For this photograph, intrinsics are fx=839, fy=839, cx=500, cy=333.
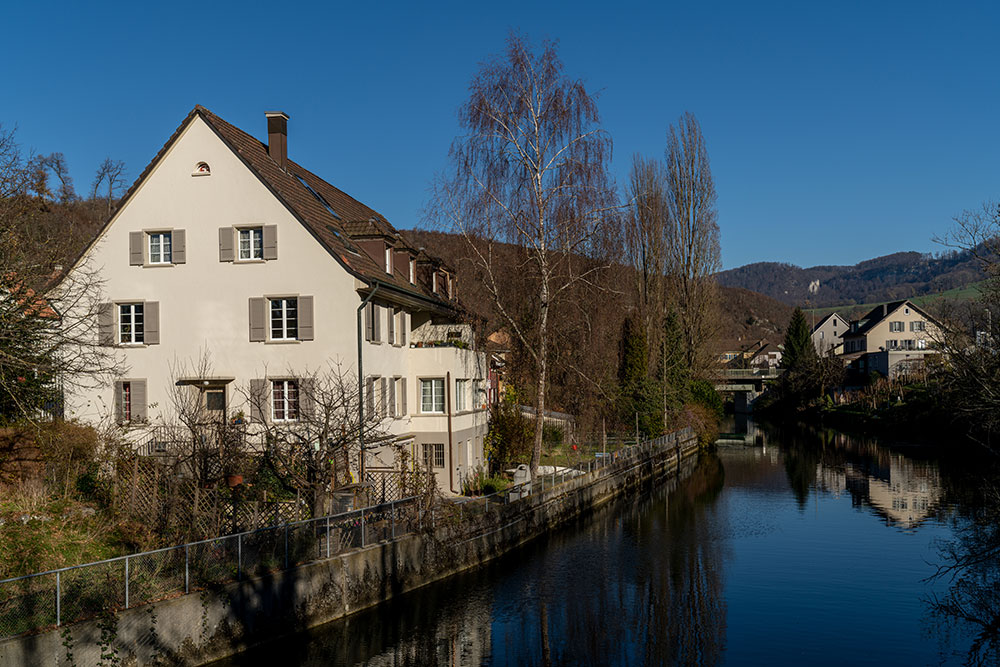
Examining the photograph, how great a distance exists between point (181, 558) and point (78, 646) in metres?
2.96

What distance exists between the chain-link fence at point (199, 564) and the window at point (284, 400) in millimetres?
6227

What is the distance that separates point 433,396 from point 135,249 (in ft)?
38.2

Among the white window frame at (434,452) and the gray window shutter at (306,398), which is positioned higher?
the gray window shutter at (306,398)

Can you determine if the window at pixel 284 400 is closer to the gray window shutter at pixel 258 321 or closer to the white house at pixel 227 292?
the white house at pixel 227 292

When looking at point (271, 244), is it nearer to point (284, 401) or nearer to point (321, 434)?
point (284, 401)

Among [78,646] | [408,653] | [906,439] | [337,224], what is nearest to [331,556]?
[408,653]

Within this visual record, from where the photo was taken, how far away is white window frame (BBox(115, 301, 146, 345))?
1138 inches

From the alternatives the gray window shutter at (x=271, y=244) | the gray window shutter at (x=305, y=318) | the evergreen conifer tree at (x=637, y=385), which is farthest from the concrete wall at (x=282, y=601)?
the evergreen conifer tree at (x=637, y=385)

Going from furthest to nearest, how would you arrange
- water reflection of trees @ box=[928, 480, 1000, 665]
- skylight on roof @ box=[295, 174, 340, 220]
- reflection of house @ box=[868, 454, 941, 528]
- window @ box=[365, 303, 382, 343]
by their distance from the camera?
reflection of house @ box=[868, 454, 941, 528]
skylight on roof @ box=[295, 174, 340, 220]
window @ box=[365, 303, 382, 343]
water reflection of trees @ box=[928, 480, 1000, 665]

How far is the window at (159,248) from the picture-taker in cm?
2892

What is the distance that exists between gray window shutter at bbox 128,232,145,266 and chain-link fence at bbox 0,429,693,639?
521 inches

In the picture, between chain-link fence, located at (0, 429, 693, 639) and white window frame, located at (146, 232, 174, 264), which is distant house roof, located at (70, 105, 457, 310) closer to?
white window frame, located at (146, 232, 174, 264)

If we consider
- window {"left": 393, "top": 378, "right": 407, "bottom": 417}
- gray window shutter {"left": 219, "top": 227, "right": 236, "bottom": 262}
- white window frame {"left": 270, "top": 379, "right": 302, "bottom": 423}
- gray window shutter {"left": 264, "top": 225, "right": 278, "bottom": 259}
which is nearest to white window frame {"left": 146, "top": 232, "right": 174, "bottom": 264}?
gray window shutter {"left": 219, "top": 227, "right": 236, "bottom": 262}

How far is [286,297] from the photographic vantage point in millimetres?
27859
